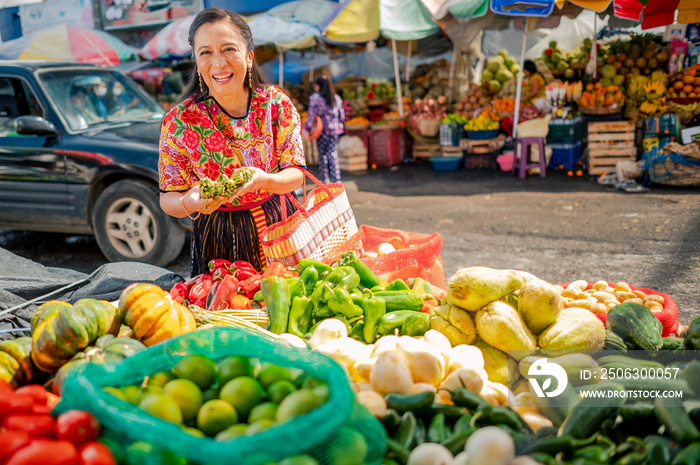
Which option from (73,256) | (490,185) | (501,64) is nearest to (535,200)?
(490,185)

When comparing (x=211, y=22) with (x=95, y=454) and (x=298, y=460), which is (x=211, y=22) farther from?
(x=298, y=460)

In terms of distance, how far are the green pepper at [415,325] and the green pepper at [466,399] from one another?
61cm

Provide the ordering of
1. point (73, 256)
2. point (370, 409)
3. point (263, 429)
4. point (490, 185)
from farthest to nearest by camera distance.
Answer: point (490, 185)
point (73, 256)
point (370, 409)
point (263, 429)

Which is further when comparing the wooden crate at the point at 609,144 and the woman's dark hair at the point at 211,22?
the wooden crate at the point at 609,144

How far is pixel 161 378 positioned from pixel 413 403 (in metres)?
0.78

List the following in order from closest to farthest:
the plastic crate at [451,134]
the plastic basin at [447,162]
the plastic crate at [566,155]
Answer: the plastic crate at [566,155] < the plastic basin at [447,162] < the plastic crate at [451,134]

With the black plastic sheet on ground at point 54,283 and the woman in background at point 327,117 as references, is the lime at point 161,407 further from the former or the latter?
the woman in background at point 327,117

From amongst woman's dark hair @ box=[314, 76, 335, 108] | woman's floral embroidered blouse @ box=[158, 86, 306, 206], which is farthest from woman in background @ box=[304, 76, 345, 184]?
woman's floral embroidered blouse @ box=[158, 86, 306, 206]

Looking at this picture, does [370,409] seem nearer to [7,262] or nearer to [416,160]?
[7,262]

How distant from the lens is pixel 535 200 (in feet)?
28.8

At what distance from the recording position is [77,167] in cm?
605

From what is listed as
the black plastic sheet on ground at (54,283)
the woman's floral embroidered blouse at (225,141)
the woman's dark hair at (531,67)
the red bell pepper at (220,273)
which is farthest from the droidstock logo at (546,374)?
the woman's dark hair at (531,67)

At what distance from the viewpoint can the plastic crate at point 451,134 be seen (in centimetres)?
1211

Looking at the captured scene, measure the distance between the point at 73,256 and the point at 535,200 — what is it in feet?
22.5
